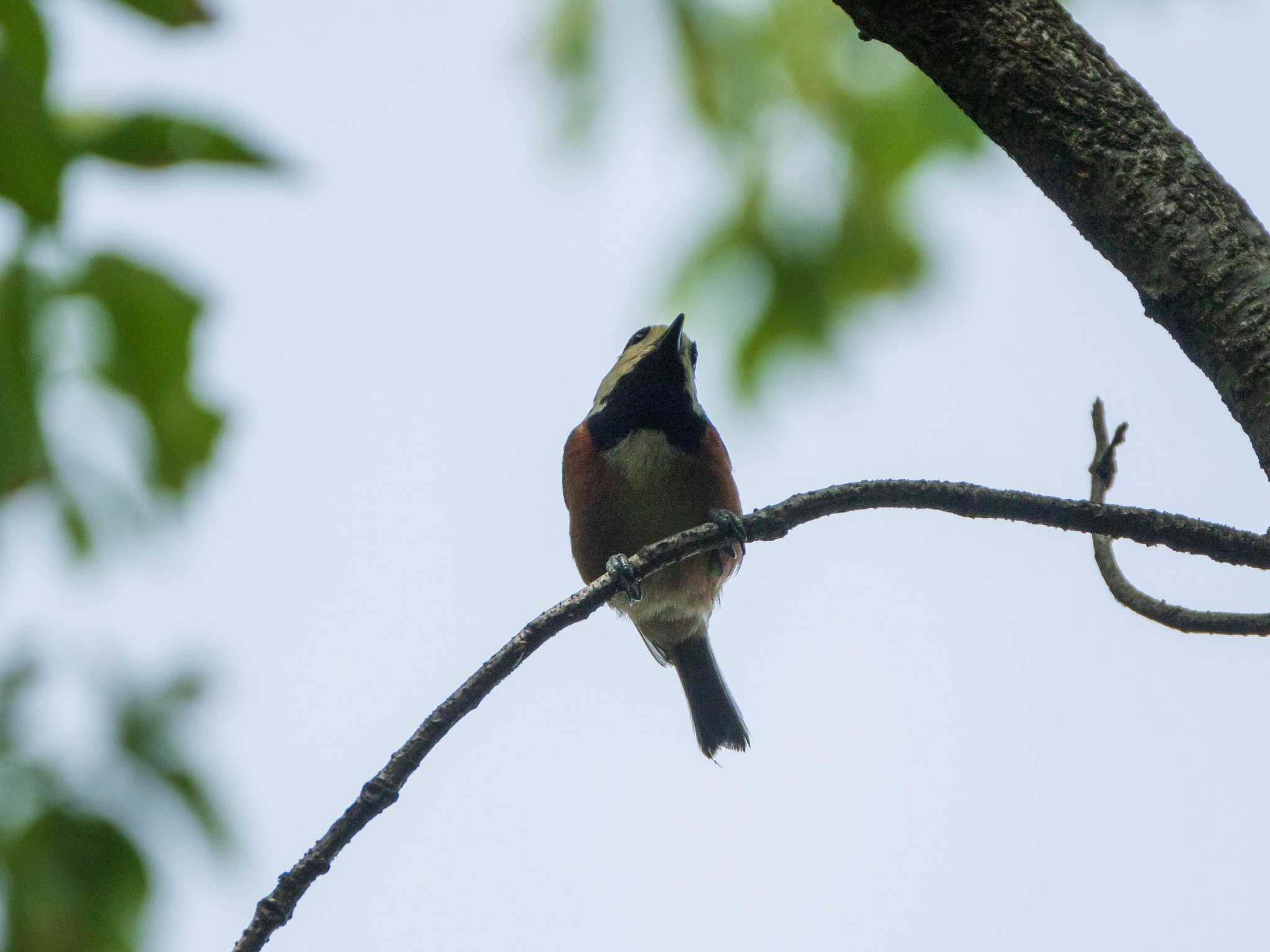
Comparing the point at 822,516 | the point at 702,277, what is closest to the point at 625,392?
the point at 702,277

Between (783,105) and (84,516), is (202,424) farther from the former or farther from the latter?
(783,105)

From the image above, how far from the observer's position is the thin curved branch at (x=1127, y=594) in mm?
2555

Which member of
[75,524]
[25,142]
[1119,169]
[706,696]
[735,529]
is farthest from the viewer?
[706,696]

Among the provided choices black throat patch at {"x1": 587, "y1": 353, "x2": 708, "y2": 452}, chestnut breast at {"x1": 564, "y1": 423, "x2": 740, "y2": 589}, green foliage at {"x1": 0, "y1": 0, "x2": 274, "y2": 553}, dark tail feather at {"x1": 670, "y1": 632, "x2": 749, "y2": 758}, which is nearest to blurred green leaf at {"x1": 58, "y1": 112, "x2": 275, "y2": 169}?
green foliage at {"x1": 0, "y1": 0, "x2": 274, "y2": 553}

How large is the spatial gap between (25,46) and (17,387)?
60 cm

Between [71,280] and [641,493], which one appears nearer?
[71,280]

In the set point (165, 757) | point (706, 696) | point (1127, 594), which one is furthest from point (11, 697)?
point (706, 696)

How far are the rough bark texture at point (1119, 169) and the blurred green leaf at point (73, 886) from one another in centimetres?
232

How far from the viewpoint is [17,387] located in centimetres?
229

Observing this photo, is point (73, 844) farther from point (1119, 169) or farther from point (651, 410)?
point (651, 410)

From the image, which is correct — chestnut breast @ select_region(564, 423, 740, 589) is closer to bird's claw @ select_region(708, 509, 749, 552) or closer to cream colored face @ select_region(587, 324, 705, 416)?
cream colored face @ select_region(587, 324, 705, 416)

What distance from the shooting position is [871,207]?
14.4ft

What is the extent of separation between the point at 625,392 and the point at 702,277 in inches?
75.7

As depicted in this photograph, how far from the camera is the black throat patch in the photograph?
6.09 metres
